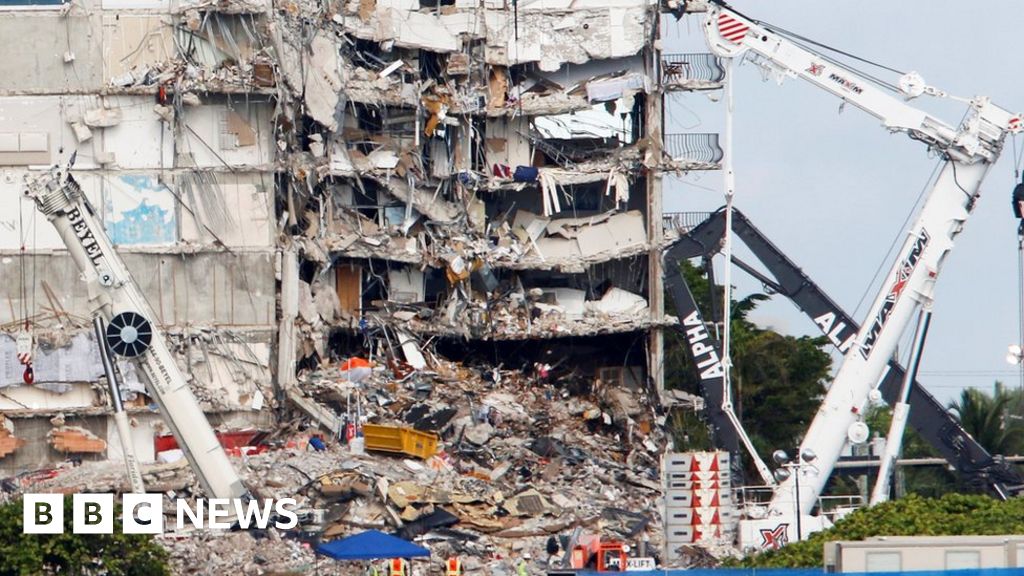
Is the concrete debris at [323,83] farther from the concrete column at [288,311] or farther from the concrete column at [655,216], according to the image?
the concrete column at [655,216]

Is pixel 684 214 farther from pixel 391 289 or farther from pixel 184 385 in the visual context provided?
pixel 184 385

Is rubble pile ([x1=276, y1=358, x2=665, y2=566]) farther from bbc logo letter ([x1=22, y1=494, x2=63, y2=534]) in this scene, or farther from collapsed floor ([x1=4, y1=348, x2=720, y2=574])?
bbc logo letter ([x1=22, y1=494, x2=63, y2=534])

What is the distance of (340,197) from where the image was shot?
65062 millimetres

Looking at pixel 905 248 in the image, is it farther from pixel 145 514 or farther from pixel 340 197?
pixel 145 514

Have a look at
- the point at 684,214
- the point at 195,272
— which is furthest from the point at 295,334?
the point at 684,214

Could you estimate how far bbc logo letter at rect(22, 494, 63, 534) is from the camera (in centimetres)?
4612

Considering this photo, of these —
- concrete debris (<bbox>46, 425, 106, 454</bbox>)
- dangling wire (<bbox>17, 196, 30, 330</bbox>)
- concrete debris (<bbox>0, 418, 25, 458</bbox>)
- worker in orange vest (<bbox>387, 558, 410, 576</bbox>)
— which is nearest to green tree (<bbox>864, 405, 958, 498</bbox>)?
worker in orange vest (<bbox>387, 558, 410, 576</bbox>)

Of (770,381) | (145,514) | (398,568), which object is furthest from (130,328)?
(770,381)

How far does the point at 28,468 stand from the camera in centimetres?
6075

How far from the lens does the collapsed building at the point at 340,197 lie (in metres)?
61.6

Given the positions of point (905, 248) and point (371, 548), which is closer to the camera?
point (371, 548)

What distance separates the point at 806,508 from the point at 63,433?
17106 mm

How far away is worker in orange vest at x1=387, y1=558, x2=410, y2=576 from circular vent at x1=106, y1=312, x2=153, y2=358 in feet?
21.3

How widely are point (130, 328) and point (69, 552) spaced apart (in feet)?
22.6
